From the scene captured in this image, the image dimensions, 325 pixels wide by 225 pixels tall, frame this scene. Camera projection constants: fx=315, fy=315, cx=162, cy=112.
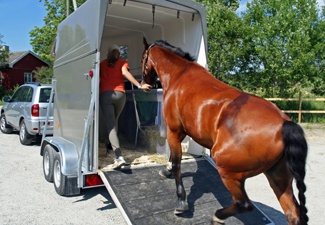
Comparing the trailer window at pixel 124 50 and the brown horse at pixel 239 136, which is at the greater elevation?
the trailer window at pixel 124 50

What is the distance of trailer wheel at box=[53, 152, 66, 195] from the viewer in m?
4.79

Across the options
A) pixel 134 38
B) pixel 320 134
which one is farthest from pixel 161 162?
pixel 320 134

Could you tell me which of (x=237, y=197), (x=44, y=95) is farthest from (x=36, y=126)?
(x=237, y=197)

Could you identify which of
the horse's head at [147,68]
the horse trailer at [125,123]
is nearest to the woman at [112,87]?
the horse's head at [147,68]

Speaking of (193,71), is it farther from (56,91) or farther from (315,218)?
(56,91)

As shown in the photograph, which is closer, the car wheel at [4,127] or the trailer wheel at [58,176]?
the trailer wheel at [58,176]

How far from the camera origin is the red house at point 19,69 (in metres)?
37.3

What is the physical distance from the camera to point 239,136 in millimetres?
3006

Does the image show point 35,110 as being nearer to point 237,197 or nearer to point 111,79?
point 111,79

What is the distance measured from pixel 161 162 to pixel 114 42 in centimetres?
399

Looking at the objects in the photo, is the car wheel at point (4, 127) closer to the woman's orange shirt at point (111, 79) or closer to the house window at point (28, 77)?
the woman's orange shirt at point (111, 79)

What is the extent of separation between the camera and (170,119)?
404 centimetres

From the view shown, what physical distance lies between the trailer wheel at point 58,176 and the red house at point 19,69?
34670mm

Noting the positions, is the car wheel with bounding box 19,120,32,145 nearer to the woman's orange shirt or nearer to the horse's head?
the woman's orange shirt
